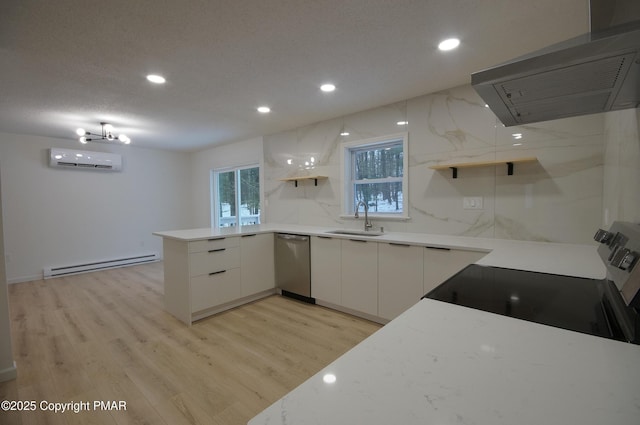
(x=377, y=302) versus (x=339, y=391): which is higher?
(x=339, y=391)

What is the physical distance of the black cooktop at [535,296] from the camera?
84 centimetres

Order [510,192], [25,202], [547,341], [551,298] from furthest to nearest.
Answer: [25,202]
[510,192]
[551,298]
[547,341]

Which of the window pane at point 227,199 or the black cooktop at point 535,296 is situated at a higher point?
the window pane at point 227,199

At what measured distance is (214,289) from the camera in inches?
120

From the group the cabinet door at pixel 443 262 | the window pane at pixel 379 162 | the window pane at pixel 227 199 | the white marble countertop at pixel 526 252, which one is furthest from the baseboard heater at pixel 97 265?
the cabinet door at pixel 443 262

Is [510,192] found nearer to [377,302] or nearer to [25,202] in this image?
[377,302]

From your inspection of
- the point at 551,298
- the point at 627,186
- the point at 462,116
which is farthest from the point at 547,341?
the point at 462,116

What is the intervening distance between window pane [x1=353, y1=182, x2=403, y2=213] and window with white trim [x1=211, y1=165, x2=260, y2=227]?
7.68 ft

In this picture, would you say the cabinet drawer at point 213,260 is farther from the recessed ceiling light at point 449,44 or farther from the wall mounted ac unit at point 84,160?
the wall mounted ac unit at point 84,160

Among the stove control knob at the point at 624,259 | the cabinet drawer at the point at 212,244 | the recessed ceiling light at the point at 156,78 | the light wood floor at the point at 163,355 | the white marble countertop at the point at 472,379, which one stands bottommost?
the light wood floor at the point at 163,355

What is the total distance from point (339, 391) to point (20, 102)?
4.42m

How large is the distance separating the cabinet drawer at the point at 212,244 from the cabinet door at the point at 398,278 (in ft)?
5.32

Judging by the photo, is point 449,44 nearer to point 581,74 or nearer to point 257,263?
point 581,74

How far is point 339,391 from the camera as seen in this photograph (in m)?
0.53
